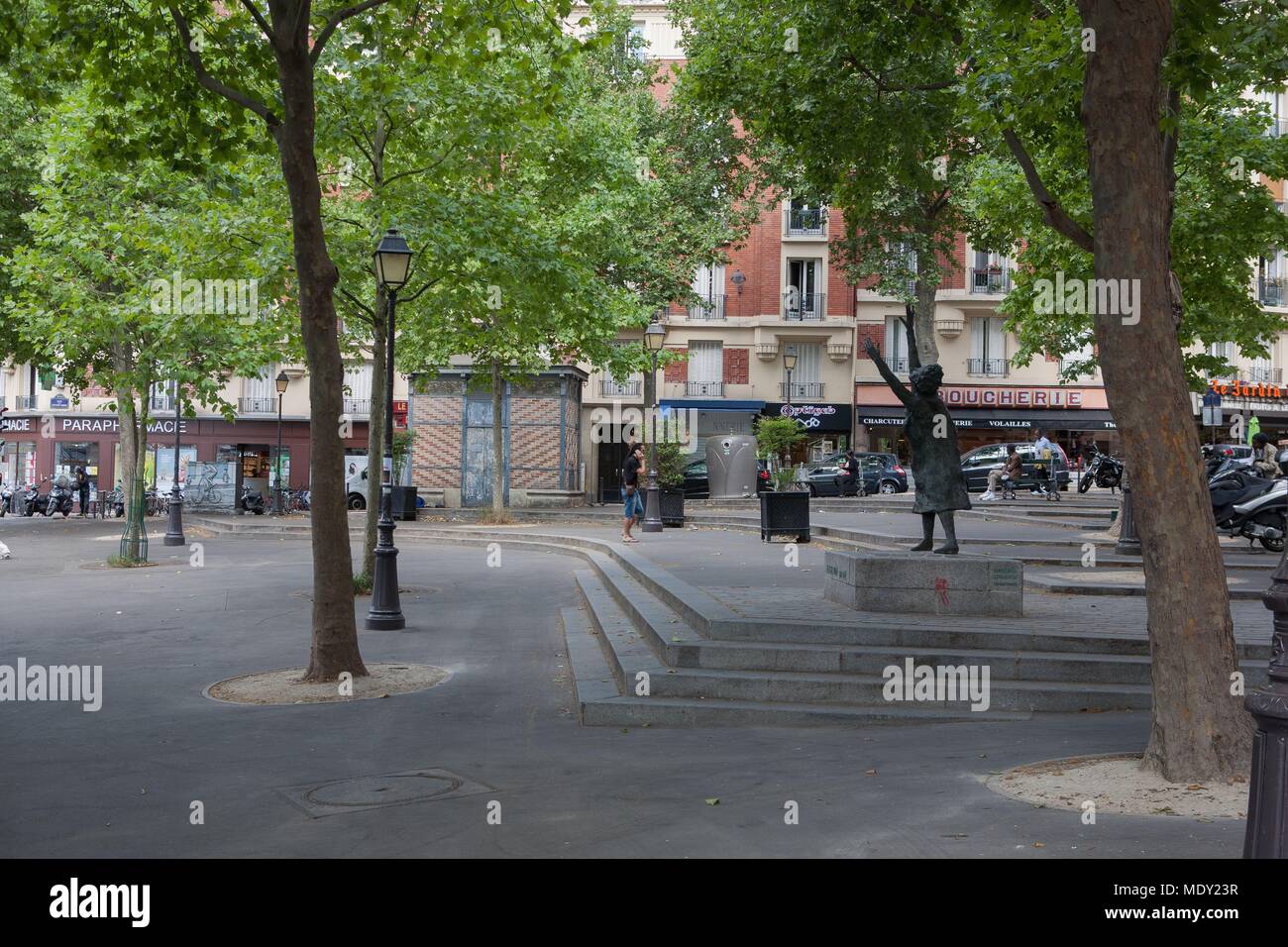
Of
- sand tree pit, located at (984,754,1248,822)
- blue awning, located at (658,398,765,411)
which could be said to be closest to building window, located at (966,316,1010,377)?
blue awning, located at (658,398,765,411)

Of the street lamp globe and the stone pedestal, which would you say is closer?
the stone pedestal

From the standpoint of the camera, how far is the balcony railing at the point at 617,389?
43.9 m

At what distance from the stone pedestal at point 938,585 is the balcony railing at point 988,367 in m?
35.3

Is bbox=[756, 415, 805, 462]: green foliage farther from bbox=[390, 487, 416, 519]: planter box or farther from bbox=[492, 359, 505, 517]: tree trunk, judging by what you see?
bbox=[390, 487, 416, 519]: planter box

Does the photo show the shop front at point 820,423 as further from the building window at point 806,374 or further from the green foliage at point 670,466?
the green foliage at point 670,466

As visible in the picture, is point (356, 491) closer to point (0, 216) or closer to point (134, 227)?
point (0, 216)

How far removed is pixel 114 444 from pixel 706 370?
25.2 meters

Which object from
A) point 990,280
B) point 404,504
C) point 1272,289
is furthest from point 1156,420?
point 1272,289

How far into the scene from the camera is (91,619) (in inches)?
505

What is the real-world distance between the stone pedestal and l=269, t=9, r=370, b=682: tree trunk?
14.6 feet

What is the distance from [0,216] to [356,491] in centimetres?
1345

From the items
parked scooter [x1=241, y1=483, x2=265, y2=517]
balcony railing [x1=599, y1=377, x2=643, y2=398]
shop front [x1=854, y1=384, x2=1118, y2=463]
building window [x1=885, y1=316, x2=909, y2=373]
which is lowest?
parked scooter [x1=241, y1=483, x2=265, y2=517]

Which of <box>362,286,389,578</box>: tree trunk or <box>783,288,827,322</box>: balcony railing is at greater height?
<box>783,288,827,322</box>: balcony railing

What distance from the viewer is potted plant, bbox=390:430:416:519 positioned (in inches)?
1240
